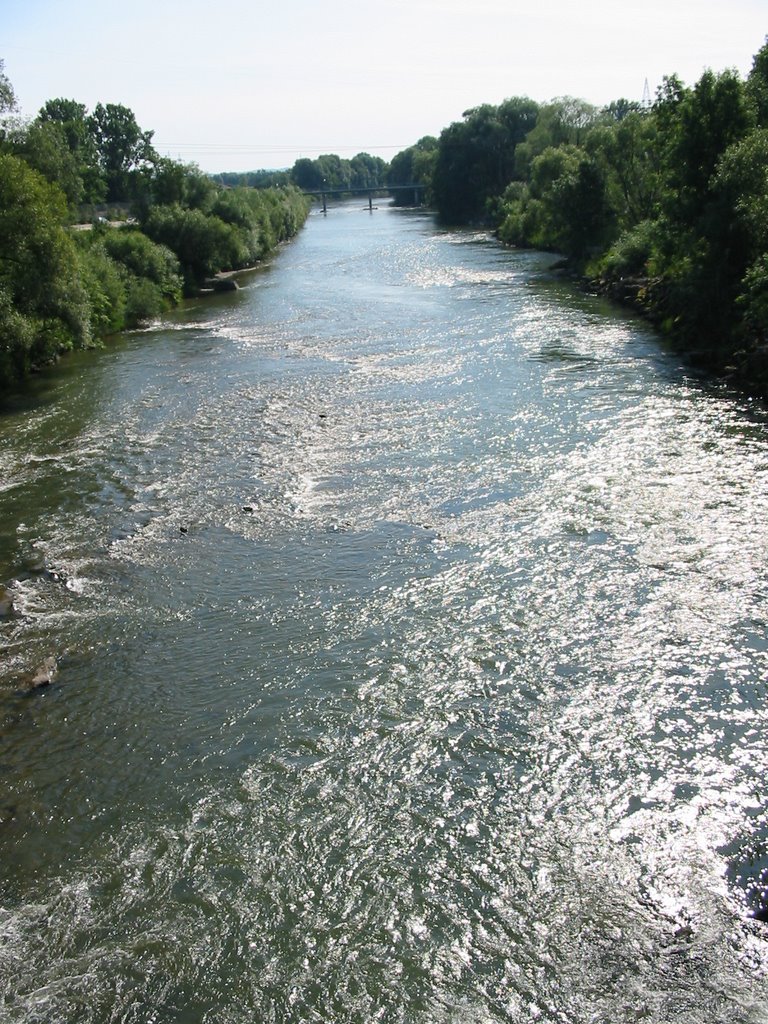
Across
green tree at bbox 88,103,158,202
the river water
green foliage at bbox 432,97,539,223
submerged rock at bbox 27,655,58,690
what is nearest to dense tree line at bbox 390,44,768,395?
the river water

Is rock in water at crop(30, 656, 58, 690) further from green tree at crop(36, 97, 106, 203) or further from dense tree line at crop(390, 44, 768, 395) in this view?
green tree at crop(36, 97, 106, 203)

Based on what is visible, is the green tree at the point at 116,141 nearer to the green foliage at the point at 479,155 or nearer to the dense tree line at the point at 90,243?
the dense tree line at the point at 90,243

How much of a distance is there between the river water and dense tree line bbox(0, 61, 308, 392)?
8.87 m

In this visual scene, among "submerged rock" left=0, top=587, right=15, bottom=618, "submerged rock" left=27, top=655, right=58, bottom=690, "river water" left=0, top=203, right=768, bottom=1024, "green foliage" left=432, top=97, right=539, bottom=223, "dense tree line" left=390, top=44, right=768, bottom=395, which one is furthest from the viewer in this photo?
"green foliage" left=432, top=97, right=539, bottom=223

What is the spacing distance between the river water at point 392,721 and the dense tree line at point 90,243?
349 inches

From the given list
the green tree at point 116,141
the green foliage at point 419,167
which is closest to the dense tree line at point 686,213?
the green foliage at point 419,167

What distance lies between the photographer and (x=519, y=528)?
17750 mm

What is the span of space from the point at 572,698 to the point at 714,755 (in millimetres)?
2099

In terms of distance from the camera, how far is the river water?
27.4ft

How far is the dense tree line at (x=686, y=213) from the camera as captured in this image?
96.9 feet

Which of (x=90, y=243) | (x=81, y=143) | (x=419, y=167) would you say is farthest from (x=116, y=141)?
(x=90, y=243)

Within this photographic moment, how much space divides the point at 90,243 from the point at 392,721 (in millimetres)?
46721

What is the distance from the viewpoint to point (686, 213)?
33.5 metres

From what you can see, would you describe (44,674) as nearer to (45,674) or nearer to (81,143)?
(45,674)
